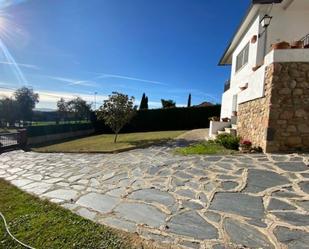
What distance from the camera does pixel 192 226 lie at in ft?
10.7

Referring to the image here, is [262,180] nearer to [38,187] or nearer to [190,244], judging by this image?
[190,244]

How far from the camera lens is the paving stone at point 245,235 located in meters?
2.77

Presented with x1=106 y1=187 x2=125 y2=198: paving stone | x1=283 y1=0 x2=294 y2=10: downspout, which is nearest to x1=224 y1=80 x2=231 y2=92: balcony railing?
x1=283 y1=0 x2=294 y2=10: downspout

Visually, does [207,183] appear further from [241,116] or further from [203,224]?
[241,116]

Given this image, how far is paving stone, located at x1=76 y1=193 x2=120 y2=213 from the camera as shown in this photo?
A: 4.03 metres

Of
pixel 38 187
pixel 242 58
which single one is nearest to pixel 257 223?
pixel 38 187

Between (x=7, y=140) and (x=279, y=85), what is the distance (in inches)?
687

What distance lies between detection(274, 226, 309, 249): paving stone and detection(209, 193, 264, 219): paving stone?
396 millimetres

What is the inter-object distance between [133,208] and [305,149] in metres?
5.41

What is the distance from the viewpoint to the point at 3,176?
7.00m

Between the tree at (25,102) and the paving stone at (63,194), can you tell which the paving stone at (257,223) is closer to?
the paving stone at (63,194)

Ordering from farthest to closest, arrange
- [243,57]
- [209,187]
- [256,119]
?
[243,57] < [256,119] < [209,187]

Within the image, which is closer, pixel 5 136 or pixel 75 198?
pixel 75 198

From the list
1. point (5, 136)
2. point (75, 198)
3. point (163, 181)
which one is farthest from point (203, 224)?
point (5, 136)
